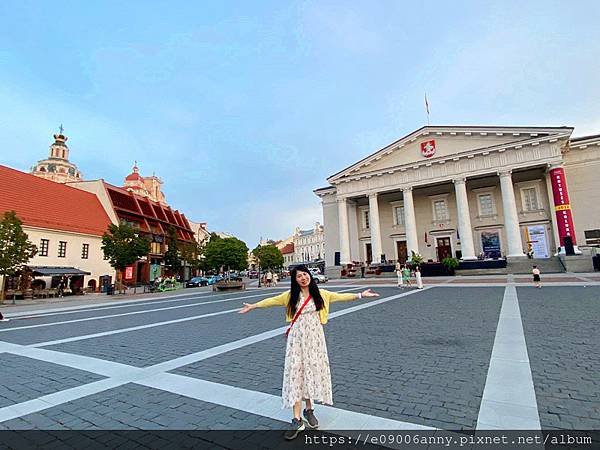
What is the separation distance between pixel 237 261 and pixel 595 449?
56.7 metres

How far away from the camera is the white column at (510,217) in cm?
2989

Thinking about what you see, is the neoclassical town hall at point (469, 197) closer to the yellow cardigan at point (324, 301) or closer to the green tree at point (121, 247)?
the green tree at point (121, 247)

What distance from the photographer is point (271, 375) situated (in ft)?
15.4

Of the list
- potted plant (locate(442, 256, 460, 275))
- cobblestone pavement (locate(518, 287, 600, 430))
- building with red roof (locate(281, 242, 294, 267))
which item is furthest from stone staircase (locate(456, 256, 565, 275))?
building with red roof (locate(281, 242, 294, 267))

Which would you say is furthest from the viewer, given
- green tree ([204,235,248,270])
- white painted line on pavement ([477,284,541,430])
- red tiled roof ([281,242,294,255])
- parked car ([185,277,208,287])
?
red tiled roof ([281,242,294,255])

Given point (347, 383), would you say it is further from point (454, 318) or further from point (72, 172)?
point (72, 172)

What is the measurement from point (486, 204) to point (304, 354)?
38.4 m

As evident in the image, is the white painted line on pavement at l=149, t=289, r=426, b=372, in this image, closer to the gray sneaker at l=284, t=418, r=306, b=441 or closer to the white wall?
the gray sneaker at l=284, t=418, r=306, b=441

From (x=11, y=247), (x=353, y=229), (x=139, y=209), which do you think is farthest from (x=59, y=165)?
(x=353, y=229)

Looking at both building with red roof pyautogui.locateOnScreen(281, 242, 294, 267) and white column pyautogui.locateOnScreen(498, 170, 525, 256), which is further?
building with red roof pyautogui.locateOnScreen(281, 242, 294, 267)

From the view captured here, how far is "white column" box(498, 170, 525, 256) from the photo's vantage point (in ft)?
98.1

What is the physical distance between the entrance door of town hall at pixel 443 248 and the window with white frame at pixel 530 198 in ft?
26.9

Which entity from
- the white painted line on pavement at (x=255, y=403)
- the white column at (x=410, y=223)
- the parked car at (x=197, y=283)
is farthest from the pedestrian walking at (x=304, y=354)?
the parked car at (x=197, y=283)

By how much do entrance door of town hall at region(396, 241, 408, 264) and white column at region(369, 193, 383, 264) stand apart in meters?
2.98
